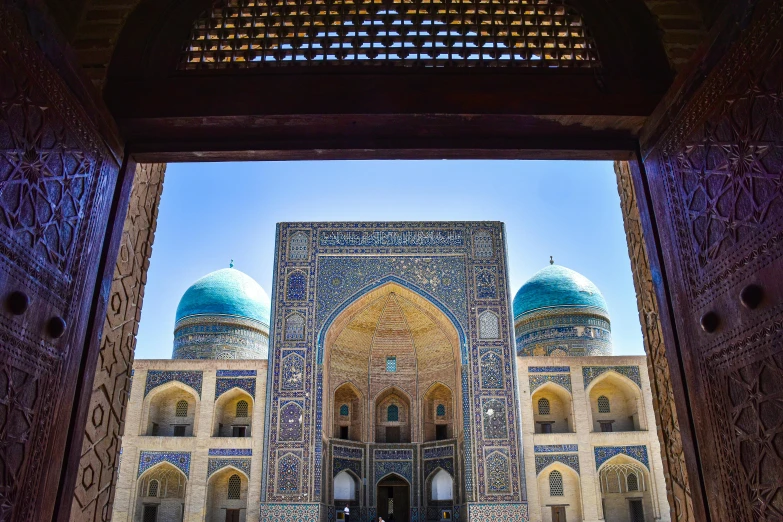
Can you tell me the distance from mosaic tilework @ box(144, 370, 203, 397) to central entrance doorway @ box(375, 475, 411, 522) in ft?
16.8

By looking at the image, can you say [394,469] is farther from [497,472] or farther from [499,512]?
[499,512]

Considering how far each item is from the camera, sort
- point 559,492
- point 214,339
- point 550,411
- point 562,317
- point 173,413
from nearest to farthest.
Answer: point 559,492 → point 173,413 → point 550,411 → point 214,339 → point 562,317

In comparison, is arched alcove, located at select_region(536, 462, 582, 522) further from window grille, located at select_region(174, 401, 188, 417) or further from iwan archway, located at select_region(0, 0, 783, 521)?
iwan archway, located at select_region(0, 0, 783, 521)

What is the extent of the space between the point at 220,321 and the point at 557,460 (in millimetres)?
10723

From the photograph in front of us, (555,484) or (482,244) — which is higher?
(482,244)

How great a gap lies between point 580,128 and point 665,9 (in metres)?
0.60

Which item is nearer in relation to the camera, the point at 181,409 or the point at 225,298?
the point at 181,409

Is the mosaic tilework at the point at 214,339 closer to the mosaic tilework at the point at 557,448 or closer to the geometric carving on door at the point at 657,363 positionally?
the mosaic tilework at the point at 557,448

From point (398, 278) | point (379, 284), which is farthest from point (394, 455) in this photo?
point (398, 278)

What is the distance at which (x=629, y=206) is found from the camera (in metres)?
3.21

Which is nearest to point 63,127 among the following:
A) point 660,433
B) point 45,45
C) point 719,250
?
point 45,45

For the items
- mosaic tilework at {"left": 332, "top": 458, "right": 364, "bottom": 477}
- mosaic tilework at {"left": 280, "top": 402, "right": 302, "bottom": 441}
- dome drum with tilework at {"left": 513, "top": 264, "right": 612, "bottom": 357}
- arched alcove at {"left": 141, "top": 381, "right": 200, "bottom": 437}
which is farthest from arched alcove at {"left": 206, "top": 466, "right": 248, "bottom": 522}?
dome drum with tilework at {"left": 513, "top": 264, "right": 612, "bottom": 357}

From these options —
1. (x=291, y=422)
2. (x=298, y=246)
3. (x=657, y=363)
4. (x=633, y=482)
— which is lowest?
(x=657, y=363)

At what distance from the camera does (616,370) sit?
52.4ft
